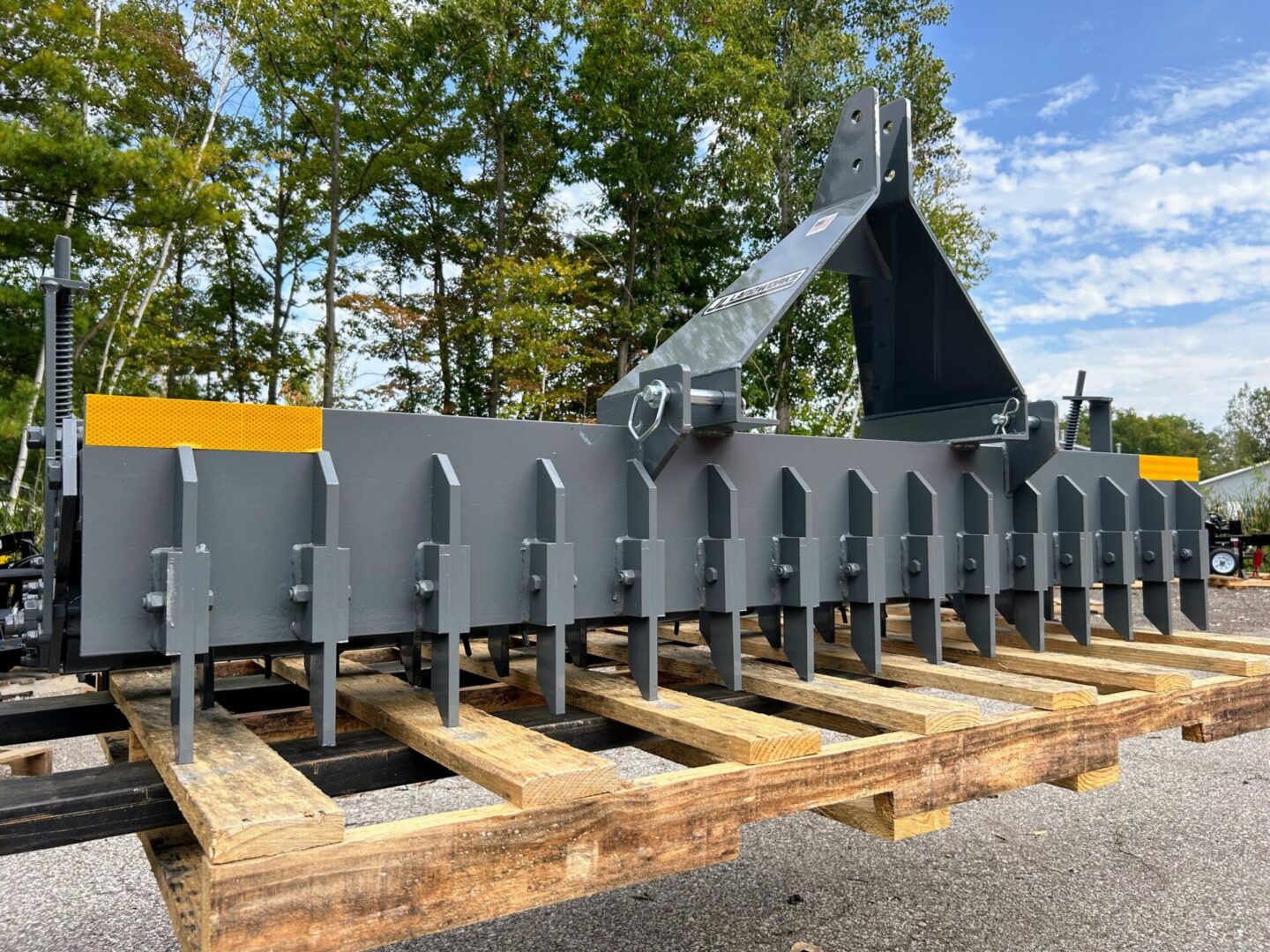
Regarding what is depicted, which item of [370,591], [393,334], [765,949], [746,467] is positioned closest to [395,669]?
[370,591]

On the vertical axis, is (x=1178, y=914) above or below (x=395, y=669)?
below

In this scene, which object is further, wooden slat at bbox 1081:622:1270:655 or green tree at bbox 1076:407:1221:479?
green tree at bbox 1076:407:1221:479

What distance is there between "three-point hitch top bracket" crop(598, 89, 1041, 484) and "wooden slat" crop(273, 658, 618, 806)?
0.68m

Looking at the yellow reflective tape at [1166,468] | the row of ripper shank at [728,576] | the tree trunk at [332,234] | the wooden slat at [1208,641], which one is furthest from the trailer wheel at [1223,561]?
the tree trunk at [332,234]

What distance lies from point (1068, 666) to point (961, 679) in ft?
1.29

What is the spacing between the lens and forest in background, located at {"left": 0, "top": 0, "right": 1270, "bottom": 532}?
1496 cm

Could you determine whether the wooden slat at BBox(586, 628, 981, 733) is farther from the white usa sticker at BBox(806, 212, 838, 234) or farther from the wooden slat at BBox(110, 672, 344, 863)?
the white usa sticker at BBox(806, 212, 838, 234)

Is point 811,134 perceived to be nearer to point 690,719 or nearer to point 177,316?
point 177,316

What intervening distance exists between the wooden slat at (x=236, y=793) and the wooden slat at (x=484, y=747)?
26 centimetres

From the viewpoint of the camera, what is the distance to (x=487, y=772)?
5.04 ft

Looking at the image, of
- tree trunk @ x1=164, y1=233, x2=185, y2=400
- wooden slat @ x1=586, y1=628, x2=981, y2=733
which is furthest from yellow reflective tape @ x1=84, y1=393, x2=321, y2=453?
tree trunk @ x1=164, y1=233, x2=185, y2=400

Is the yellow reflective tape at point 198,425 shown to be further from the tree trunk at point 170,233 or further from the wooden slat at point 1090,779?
the tree trunk at point 170,233

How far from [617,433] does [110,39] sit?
1782cm

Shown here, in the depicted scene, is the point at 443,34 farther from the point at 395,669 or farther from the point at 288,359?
the point at 395,669
